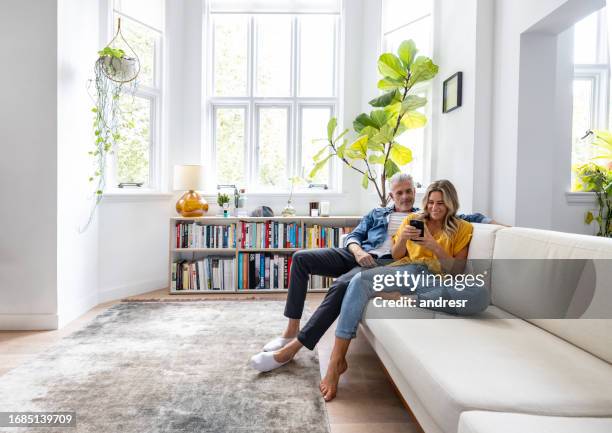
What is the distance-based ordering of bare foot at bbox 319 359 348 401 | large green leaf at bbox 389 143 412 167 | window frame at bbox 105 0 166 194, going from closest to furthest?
bare foot at bbox 319 359 348 401 < large green leaf at bbox 389 143 412 167 < window frame at bbox 105 0 166 194

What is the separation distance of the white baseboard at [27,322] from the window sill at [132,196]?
1.15 meters

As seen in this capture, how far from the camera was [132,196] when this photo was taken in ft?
12.1

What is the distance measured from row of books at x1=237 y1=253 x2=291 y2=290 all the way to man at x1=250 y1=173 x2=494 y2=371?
4.79 ft

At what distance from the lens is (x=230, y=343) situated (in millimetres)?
2492

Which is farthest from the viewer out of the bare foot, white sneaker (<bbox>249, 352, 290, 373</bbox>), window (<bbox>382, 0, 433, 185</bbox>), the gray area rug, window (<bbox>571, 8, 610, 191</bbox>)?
window (<bbox>571, 8, 610, 191</bbox>)

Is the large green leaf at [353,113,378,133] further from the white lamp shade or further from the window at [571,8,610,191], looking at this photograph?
the window at [571,8,610,191]

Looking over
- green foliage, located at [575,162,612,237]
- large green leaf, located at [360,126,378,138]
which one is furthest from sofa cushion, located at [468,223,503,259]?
large green leaf, located at [360,126,378,138]

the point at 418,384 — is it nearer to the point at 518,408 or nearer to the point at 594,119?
the point at 518,408

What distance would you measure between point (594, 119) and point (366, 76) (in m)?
2.46

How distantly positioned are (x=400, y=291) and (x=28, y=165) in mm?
2725

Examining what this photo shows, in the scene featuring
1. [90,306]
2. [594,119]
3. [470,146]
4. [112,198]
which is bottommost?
[90,306]

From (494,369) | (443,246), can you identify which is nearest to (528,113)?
(443,246)

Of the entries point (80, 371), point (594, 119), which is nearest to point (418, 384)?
point (80, 371)

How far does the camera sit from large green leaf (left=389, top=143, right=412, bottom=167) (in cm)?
330
